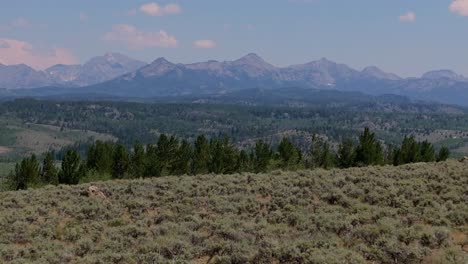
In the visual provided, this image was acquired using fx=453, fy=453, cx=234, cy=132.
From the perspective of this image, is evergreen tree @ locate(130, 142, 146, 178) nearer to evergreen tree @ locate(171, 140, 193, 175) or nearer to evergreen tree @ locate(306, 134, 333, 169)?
evergreen tree @ locate(171, 140, 193, 175)

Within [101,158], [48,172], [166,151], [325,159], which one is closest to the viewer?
[48,172]

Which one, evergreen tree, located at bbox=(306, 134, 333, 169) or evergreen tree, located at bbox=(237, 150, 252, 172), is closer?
evergreen tree, located at bbox=(237, 150, 252, 172)

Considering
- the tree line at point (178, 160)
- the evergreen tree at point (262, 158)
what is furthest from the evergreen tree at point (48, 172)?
the evergreen tree at point (262, 158)

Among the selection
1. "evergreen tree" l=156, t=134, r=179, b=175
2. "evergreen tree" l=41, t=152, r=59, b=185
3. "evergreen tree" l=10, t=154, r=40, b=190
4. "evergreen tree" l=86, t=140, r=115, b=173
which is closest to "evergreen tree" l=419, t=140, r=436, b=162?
"evergreen tree" l=156, t=134, r=179, b=175

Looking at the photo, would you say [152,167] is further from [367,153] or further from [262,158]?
[367,153]

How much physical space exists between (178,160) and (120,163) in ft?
37.7

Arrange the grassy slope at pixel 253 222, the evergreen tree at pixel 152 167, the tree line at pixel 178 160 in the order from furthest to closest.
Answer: the evergreen tree at pixel 152 167, the tree line at pixel 178 160, the grassy slope at pixel 253 222

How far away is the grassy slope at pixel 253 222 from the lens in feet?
55.6

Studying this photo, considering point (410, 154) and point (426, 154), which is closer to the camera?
point (410, 154)

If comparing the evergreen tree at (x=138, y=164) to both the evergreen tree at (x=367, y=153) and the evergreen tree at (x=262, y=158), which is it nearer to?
the evergreen tree at (x=262, y=158)

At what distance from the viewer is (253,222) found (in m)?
22.8

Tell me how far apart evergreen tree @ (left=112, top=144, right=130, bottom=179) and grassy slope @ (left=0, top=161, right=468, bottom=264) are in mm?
53468

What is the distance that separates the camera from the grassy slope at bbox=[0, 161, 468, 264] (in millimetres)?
16953

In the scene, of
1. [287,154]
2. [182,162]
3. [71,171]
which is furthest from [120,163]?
[287,154]
